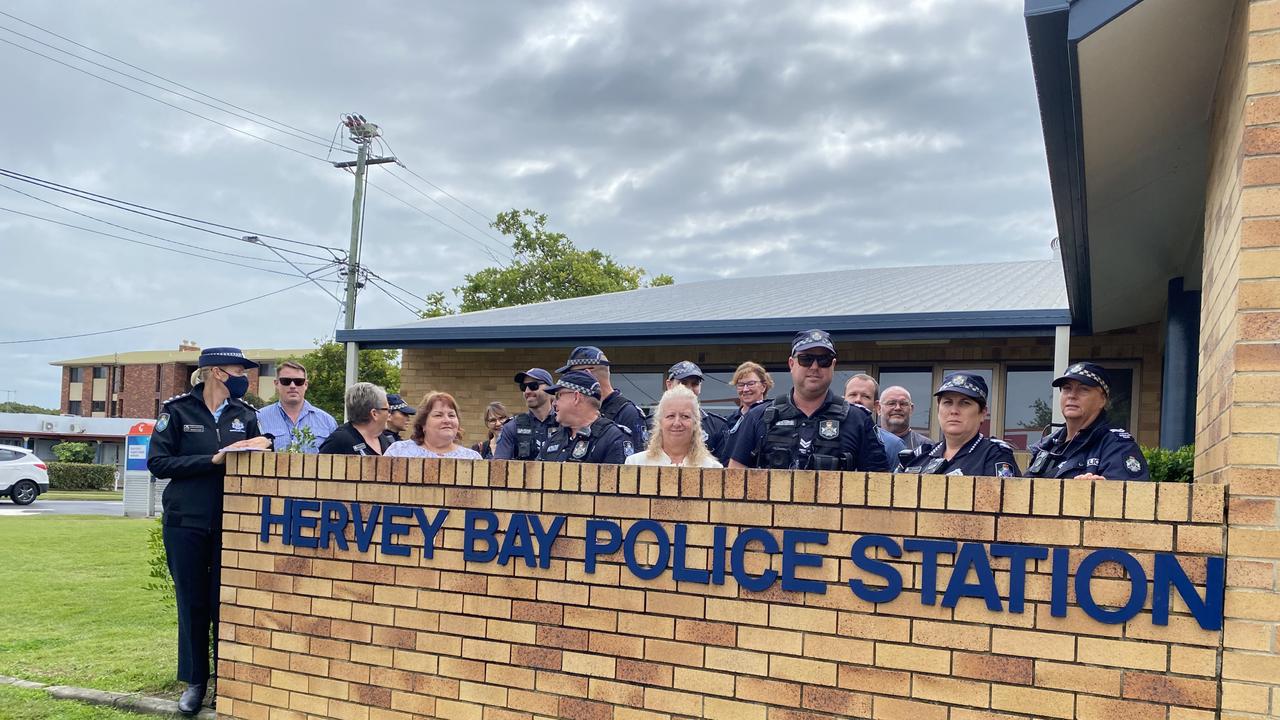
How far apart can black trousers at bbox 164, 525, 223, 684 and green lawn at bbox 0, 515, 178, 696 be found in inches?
22.0

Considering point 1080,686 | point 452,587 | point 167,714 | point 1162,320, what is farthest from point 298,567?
point 1162,320

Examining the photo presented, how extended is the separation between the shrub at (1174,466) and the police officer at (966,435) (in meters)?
2.16

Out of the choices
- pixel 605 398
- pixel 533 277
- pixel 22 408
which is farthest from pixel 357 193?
pixel 22 408

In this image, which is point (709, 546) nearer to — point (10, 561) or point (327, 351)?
point (10, 561)

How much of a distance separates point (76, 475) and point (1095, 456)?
115ft

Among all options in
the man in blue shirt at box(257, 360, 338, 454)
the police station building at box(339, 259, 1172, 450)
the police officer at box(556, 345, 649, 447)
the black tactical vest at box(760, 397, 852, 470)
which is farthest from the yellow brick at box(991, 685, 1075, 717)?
the police station building at box(339, 259, 1172, 450)

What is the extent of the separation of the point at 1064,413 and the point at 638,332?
6.91 meters

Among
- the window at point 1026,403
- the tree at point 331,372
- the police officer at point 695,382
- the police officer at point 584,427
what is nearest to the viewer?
the police officer at point 584,427

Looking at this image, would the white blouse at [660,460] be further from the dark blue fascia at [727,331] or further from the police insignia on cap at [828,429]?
the dark blue fascia at [727,331]

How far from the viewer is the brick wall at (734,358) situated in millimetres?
9359

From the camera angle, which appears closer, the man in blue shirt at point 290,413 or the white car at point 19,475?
the man in blue shirt at point 290,413

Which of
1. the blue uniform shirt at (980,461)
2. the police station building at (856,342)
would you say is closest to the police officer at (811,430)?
the blue uniform shirt at (980,461)

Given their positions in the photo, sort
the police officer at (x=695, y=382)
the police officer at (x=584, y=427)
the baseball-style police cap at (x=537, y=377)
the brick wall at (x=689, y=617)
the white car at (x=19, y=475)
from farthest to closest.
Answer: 1. the white car at (x=19, y=475)
2. the baseball-style police cap at (x=537, y=377)
3. the police officer at (x=695, y=382)
4. the police officer at (x=584, y=427)
5. the brick wall at (x=689, y=617)

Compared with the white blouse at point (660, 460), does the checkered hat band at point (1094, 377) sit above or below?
above
